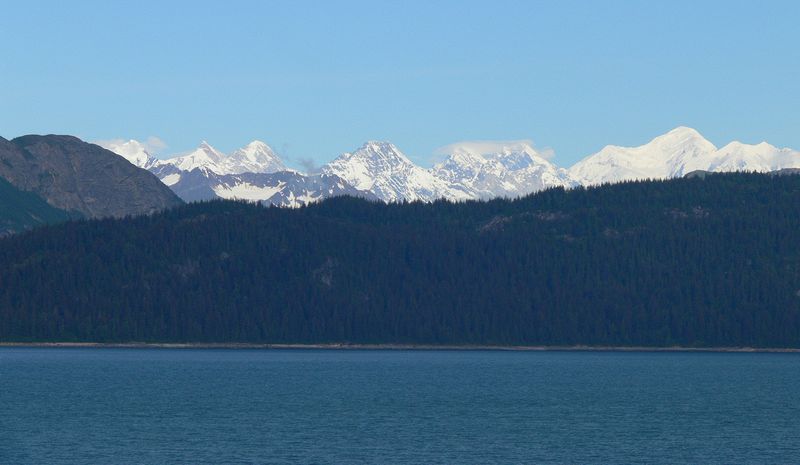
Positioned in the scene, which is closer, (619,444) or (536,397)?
(619,444)

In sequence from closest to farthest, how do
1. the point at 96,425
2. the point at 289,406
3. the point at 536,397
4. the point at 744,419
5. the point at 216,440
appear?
the point at 216,440 < the point at 96,425 < the point at 744,419 < the point at 289,406 < the point at 536,397

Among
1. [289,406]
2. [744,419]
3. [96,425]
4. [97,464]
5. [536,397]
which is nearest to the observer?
[97,464]

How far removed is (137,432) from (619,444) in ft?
157

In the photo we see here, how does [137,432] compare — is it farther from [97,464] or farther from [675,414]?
[675,414]

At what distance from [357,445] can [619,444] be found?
83.2 ft

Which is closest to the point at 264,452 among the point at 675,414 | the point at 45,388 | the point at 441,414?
the point at 441,414

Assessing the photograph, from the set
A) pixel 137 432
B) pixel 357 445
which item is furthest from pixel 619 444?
pixel 137 432

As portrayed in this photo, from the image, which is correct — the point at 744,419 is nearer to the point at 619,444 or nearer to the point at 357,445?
the point at 619,444

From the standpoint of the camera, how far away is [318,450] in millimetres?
126938

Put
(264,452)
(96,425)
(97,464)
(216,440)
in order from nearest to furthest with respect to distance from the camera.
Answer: (97,464), (264,452), (216,440), (96,425)

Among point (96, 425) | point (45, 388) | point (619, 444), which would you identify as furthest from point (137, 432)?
point (45, 388)

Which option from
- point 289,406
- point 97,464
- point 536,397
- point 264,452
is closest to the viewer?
point 97,464

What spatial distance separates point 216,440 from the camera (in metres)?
134

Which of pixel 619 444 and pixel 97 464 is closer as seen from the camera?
pixel 97 464
